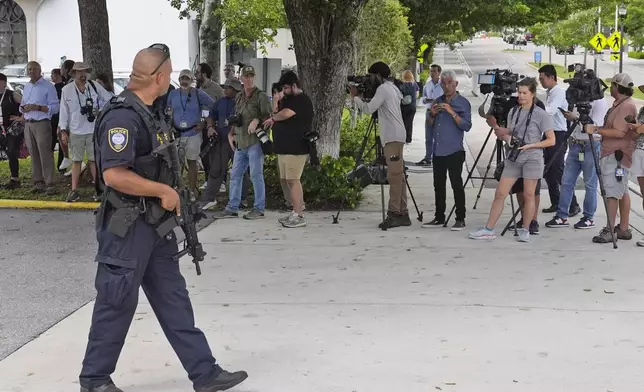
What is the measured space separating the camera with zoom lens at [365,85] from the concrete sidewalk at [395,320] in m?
1.57

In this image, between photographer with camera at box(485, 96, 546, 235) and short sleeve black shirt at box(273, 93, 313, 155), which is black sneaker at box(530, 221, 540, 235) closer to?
photographer with camera at box(485, 96, 546, 235)

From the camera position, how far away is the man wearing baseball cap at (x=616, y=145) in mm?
8445

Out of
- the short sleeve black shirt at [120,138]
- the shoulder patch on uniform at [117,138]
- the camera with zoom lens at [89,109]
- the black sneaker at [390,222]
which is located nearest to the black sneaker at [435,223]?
the black sneaker at [390,222]

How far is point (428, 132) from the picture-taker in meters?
14.8

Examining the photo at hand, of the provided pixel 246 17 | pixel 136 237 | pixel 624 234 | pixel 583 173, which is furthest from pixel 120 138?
pixel 246 17

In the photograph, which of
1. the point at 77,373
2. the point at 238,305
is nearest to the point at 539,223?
the point at 238,305

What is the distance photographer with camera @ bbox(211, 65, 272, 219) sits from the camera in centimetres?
986

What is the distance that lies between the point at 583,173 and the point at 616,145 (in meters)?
0.84

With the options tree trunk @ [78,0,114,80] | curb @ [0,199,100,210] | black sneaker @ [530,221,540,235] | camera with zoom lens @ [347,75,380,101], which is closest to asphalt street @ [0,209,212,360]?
curb @ [0,199,100,210]

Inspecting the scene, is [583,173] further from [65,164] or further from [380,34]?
[380,34]

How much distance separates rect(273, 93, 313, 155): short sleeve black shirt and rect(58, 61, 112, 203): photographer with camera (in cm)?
268

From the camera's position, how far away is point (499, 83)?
9.22 m

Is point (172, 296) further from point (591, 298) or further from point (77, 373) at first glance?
point (591, 298)

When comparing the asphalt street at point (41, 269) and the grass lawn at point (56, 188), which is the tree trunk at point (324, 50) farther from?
the grass lawn at point (56, 188)
